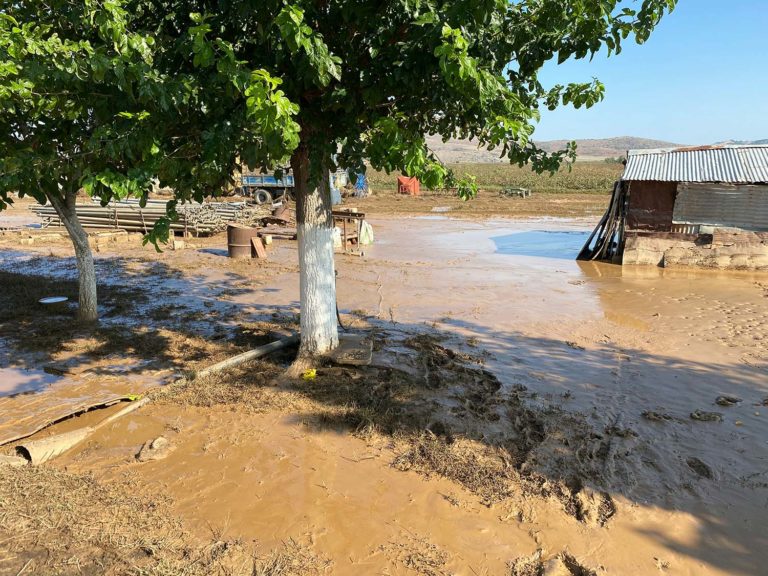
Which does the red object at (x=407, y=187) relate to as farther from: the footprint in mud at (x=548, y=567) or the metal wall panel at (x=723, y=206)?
the footprint in mud at (x=548, y=567)

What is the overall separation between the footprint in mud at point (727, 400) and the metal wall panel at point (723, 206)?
401 inches

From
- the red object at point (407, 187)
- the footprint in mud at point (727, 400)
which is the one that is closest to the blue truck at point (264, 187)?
the red object at point (407, 187)

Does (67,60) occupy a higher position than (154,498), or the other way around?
(67,60)

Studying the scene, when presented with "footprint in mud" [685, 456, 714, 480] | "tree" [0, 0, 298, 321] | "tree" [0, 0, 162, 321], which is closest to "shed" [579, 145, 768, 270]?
"footprint in mud" [685, 456, 714, 480]

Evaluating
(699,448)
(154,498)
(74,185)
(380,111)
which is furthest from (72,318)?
(699,448)

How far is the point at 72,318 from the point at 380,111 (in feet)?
21.4

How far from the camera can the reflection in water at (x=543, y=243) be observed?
55.5 ft

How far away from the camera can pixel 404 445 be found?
15.4 ft

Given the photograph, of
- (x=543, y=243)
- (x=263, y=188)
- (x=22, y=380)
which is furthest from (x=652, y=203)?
(x=263, y=188)

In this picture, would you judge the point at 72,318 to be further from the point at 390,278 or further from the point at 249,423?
the point at 390,278

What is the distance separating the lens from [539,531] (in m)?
3.65

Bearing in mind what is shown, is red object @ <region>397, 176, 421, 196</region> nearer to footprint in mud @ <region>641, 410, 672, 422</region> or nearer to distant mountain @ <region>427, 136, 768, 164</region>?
footprint in mud @ <region>641, 410, 672, 422</region>

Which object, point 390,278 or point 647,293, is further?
point 390,278

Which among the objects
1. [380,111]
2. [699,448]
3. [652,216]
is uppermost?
[380,111]
